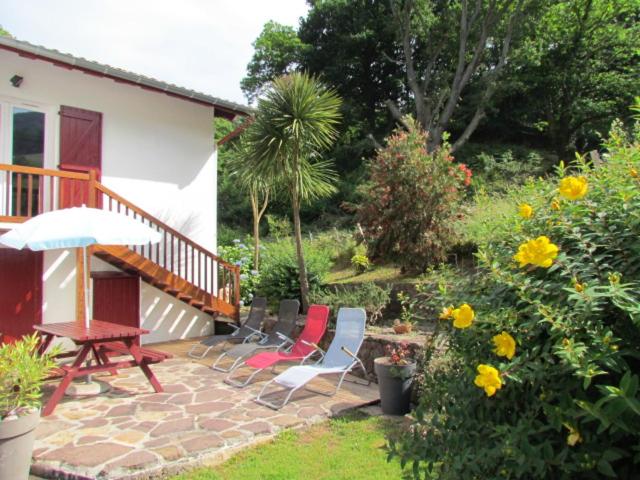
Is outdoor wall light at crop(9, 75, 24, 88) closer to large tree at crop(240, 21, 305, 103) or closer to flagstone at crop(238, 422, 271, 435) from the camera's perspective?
flagstone at crop(238, 422, 271, 435)

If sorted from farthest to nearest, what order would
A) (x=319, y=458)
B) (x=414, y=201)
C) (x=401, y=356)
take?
(x=414, y=201) → (x=401, y=356) → (x=319, y=458)

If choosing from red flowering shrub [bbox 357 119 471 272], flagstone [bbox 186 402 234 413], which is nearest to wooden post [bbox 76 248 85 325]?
flagstone [bbox 186 402 234 413]

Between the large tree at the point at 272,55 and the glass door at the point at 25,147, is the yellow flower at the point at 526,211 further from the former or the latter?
the large tree at the point at 272,55

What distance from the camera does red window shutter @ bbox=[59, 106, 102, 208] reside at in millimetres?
8992

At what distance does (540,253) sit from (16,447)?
436cm

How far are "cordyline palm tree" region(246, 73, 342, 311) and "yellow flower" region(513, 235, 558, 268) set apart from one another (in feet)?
24.7

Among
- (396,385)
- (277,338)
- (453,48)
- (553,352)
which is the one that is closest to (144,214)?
(277,338)

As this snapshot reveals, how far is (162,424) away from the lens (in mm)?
5223

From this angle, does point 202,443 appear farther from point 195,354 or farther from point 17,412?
point 195,354

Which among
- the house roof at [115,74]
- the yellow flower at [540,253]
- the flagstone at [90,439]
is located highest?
the house roof at [115,74]

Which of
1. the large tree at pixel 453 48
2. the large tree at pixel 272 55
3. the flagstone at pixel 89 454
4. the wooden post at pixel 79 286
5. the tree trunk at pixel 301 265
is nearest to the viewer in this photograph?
the flagstone at pixel 89 454

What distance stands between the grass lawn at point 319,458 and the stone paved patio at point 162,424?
20 centimetres

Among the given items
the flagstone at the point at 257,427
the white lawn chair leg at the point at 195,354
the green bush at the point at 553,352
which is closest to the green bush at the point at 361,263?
the white lawn chair leg at the point at 195,354

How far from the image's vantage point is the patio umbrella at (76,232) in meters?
6.12
